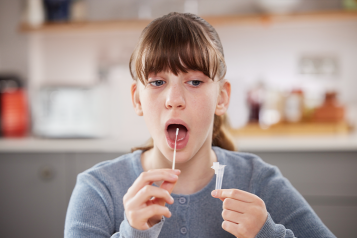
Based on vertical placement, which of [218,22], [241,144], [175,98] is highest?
[218,22]

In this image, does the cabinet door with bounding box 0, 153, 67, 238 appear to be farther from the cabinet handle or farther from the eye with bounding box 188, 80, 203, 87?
the eye with bounding box 188, 80, 203, 87

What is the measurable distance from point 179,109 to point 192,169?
215mm

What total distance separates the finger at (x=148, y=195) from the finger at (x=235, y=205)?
0.40ft

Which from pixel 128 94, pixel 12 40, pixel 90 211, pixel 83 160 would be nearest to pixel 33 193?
pixel 83 160

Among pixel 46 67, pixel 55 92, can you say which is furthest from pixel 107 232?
pixel 46 67

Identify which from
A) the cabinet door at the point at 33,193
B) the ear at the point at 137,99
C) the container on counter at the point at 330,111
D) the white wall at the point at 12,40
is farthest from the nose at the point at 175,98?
the white wall at the point at 12,40

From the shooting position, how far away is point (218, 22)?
2176 millimetres

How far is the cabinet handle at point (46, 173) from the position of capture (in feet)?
6.26

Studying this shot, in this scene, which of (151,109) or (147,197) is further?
(151,109)

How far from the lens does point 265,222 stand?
68cm

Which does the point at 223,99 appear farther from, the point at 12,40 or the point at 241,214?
the point at 12,40

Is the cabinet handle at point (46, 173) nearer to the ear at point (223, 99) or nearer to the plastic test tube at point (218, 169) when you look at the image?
the ear at point (223, 99)

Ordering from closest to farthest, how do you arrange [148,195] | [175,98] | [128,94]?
[148,195] → [175,98] → [128,94]

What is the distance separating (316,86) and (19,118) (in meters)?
2.04
